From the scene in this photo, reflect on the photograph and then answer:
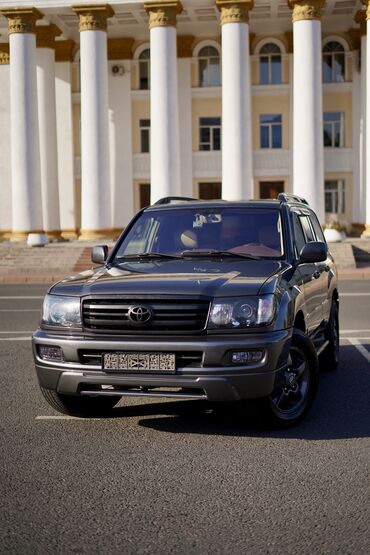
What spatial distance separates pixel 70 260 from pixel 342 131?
57.4ft

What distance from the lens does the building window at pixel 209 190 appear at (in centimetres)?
4247

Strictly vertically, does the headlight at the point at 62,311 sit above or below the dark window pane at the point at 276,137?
below

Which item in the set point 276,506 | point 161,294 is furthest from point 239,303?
point 276,506

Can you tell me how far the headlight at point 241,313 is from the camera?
554 cm

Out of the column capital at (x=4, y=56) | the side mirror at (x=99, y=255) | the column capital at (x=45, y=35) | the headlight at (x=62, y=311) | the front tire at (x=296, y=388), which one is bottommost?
the front tire at (x=296, y=388)

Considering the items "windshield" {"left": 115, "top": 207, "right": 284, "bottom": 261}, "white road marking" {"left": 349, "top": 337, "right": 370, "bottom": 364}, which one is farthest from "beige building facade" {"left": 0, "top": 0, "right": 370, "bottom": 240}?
"windshield" {"left": 115, "top": 207, "right": 284, "bottom": 261}

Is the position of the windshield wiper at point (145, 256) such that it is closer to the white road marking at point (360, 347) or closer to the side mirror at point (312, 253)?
the side mirror at point (312, 253)

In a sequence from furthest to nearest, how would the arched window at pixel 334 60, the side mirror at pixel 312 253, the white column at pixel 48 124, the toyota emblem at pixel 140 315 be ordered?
the arched window at pixel 334 60
the white column at pixel 48 124
the side mirror at pixel 312 253
the toyota emblem at pixel 140 315

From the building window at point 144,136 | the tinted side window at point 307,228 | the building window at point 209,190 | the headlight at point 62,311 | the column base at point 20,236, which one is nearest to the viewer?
the headlight at point 62,311

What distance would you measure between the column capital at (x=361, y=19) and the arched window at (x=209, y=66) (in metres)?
7.35

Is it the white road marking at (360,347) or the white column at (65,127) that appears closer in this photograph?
the white road marking at (360,347)

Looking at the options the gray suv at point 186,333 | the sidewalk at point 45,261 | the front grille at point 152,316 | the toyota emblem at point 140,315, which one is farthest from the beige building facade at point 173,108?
the toyota emblem at point 140,315

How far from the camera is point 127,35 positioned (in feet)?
138

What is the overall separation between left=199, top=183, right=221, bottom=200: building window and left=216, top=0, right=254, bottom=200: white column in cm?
869
